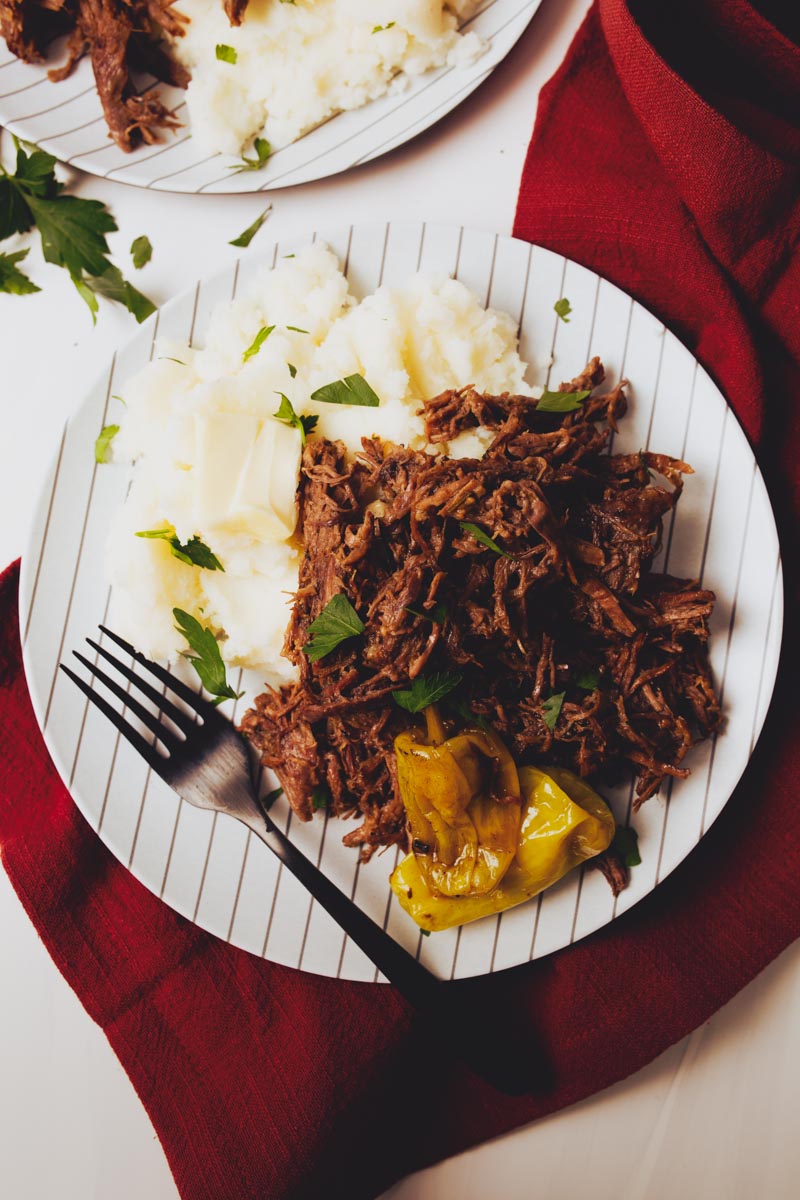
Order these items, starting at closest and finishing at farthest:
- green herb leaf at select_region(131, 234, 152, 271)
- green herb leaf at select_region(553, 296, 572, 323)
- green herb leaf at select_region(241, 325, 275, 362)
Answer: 1. green herb leaf at select_region(241, 325, 275, 362)
2. green herb leaf at select_region(553, 296, 572, 323)
3. green herb leaf at select_region(131, 234, 152, 271)

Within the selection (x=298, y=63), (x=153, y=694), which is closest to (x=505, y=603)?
(x=153, y=694)

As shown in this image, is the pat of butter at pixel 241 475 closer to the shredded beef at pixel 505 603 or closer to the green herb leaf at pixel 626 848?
the shredded beef at pixel 505 603

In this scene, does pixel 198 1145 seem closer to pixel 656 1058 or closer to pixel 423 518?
pixel 656 1058

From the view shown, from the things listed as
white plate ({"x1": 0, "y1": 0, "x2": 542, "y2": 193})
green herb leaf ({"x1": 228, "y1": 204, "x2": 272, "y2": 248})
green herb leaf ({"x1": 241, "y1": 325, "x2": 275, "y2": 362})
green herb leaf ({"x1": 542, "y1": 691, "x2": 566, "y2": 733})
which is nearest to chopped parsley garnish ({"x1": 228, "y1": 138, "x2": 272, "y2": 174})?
white plate ({"x1": 0, "y1": 0, "x2": 542, "y2": 193})

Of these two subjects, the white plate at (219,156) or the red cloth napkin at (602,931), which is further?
the white plate at (219,156)

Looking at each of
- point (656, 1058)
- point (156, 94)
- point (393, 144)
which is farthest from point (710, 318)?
point (656, 1058)

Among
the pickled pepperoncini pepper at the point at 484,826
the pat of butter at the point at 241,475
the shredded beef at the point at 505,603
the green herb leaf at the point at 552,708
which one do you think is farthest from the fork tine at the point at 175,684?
the green herb leaf at the point at 552,708

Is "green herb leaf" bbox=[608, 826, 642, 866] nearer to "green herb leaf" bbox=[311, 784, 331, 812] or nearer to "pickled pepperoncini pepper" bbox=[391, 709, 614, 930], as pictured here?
"pickled pepperoncini pepper" bbox=[391, 709, 614, 930]
